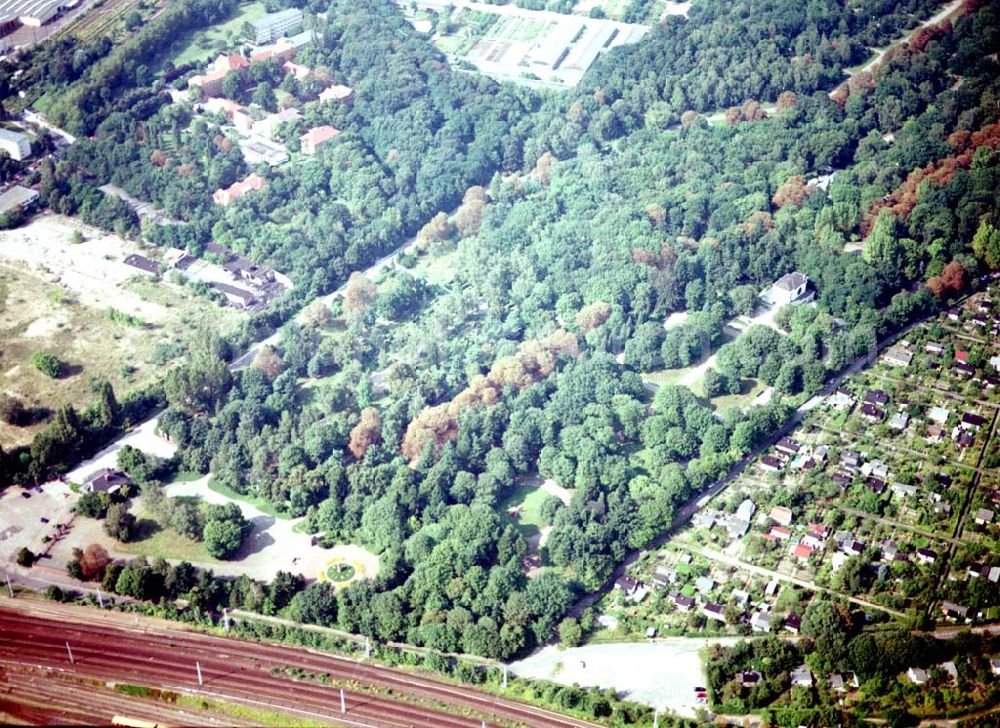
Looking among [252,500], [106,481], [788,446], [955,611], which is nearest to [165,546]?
[252,500]

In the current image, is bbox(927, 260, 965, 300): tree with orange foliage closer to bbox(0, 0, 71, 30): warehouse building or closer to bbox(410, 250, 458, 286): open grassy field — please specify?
bbox(410, 250, 458, 286): open grassy field

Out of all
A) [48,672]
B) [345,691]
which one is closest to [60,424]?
[48,672]

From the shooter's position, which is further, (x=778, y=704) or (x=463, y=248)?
(x=463, y=248)

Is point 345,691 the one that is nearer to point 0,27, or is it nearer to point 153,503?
point 153,503

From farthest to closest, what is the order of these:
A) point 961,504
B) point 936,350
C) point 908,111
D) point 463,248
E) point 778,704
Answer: point 908,111 < point 463,248 < point 936,350 < point 961,504 < point 778,704

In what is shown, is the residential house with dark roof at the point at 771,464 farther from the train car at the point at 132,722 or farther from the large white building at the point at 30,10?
the large white building at the point at 30,10

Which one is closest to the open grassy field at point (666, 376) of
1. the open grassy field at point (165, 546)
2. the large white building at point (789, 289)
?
the large white building at point (789, 289)

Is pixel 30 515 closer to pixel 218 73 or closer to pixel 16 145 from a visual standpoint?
pixel 16 145

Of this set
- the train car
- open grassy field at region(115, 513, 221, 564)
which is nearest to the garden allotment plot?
open grassy field at region(115, 513, 221, 564)

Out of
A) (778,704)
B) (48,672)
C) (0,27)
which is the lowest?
(778,704)
